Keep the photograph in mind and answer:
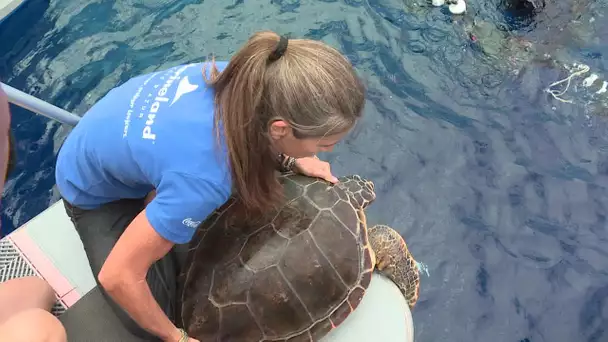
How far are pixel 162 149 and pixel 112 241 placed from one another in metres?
0.53

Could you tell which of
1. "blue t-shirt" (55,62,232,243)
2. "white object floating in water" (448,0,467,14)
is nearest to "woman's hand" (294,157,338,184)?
"blue t-shirt" (55,62,232,243)

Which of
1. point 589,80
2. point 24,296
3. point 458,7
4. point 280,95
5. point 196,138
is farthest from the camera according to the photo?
point 458,7

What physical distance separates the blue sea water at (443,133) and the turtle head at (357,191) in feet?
2.06

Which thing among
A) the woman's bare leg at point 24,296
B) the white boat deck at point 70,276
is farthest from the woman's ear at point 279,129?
the woman's bare leg at point 24,296

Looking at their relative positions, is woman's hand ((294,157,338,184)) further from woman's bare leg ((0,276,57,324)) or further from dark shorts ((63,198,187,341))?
woman's bare leg ((0,276,57,324))

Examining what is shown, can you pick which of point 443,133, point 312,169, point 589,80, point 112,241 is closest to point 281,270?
point 312,169

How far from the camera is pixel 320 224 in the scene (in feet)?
6.64

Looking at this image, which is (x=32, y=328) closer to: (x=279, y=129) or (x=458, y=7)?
(x=279, y=129)

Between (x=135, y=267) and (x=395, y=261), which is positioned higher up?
(x=135, y=267)

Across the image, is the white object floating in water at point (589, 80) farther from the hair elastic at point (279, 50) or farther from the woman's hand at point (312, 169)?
the hair elastic at point (279, 50)

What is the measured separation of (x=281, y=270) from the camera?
6.34ft

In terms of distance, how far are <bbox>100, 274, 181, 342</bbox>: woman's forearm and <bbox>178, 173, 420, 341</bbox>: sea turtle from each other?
162 millimetres

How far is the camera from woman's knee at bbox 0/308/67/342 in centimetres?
160

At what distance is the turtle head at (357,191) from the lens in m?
2.16
